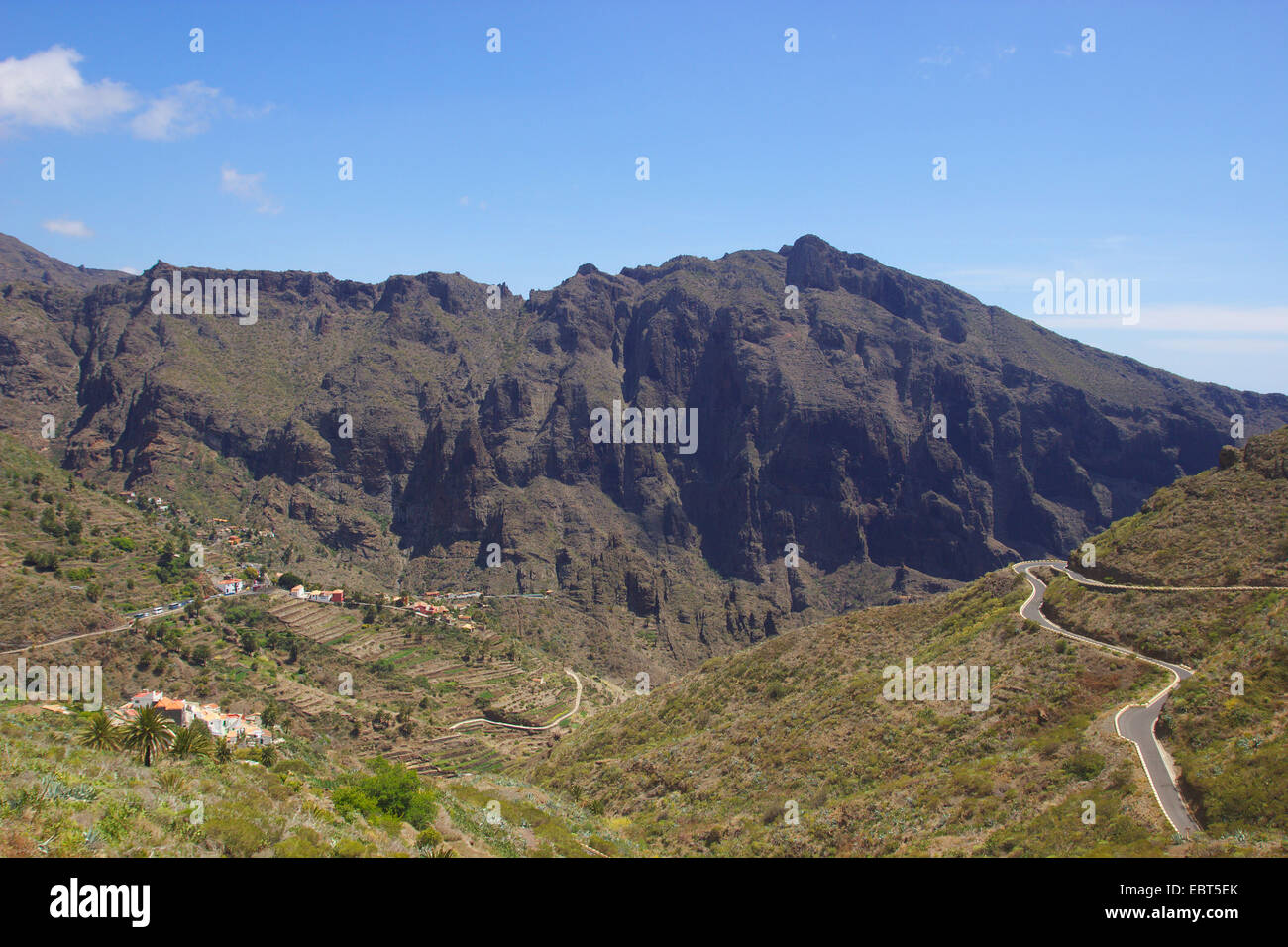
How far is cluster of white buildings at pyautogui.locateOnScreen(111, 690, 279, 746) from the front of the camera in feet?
152

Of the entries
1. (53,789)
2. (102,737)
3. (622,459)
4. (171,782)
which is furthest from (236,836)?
(622,459)

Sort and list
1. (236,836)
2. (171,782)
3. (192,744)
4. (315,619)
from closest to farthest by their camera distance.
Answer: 1. (236,836)
2. (171,782)
3. (192,744)
4. (315,619)

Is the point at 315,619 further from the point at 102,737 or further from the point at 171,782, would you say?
the point at 171,782

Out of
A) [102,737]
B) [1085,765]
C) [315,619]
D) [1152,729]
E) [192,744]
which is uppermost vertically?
[102,737]

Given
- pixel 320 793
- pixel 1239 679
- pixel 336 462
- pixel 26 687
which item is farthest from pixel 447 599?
pixel 1239 679

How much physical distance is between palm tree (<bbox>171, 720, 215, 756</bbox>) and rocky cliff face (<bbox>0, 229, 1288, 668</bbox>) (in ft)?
373

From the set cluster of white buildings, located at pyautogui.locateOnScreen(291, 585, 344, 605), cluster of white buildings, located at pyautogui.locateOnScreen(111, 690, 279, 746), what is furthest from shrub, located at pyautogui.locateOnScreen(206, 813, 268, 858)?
cluster of white buildings, located at pyautogui.locateOnScreen(291, 585, 344, 605)

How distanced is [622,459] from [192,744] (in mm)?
160279

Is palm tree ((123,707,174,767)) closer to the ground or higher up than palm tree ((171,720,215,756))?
higher up

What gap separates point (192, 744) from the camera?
27.2m

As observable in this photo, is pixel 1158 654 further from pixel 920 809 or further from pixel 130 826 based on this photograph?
pixel 130 826

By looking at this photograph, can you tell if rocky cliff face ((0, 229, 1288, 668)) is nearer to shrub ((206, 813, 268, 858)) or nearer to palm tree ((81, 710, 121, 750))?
palm tree ((81, 710, 121, 750))
